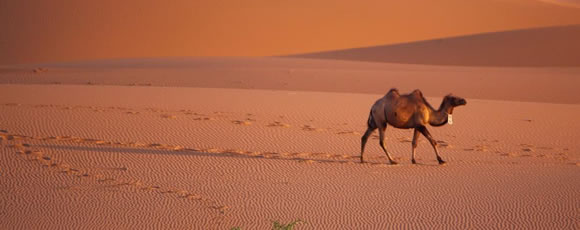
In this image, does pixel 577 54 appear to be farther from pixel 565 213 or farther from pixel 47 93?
pixel 565 213

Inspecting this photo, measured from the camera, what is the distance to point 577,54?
35.7 m

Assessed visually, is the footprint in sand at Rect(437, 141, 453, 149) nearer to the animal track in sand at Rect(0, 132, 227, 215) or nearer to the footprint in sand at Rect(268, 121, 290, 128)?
the footprint in sand at Rect(268, 121, 290, 128)

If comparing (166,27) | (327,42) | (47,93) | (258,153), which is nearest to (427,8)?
(327,42)

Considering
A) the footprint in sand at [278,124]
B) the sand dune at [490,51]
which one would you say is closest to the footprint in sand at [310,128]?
the footprint in sand at [278,124]

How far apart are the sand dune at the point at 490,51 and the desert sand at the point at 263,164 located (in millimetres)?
19976

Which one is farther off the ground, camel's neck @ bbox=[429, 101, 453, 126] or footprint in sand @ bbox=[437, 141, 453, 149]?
footprint in sand @ bbox=[437, 141, 453, 149]

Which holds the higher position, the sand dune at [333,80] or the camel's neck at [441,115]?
the sand dune at [333,80]

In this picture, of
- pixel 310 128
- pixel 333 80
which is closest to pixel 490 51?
pixel 333 80

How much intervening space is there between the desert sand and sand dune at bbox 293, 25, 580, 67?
65.5ft

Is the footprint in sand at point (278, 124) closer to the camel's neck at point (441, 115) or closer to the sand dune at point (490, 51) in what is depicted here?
the camel's neck at point (441, 115)

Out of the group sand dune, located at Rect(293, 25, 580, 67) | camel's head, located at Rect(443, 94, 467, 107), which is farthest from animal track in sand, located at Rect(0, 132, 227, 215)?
sand dune, located at Rect(293, 25, 580, 67)

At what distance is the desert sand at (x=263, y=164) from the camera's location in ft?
23.5

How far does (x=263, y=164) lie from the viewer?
9.39 metres

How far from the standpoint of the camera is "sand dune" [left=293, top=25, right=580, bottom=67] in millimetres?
36312
